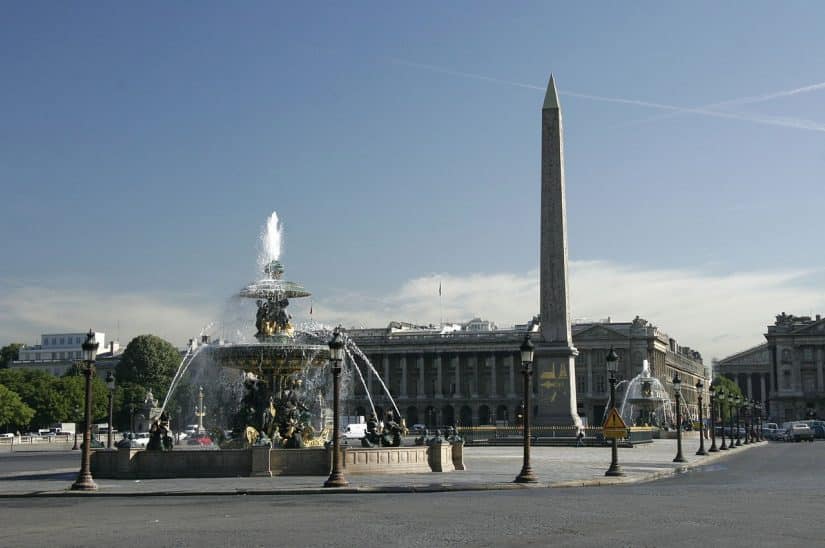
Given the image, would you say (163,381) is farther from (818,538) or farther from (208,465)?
(818,538)

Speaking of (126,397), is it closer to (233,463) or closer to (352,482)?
(233,463)

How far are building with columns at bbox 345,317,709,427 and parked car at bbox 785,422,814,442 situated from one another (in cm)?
6330

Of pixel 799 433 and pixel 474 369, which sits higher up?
pixel 474 369

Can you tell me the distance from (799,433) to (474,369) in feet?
246

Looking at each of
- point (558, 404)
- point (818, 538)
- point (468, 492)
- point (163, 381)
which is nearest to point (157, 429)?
point (468, 492)

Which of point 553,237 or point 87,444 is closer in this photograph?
point 87,444

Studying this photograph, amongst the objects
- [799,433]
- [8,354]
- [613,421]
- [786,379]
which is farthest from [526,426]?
[8,354]

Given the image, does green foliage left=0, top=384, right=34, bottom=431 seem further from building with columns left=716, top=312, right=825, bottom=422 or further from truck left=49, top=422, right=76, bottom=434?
building with columns left=716, top=312, right=825, bottom=422

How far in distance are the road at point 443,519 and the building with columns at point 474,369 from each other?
13456cm

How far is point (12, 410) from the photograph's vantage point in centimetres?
10044

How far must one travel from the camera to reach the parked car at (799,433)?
301 feet

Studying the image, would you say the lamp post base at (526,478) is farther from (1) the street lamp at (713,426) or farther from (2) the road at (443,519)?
(1) the street lamp at (713,426)

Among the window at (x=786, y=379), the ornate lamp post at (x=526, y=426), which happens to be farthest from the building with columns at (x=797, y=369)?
the ornate lamp post at (x=526, y=426)

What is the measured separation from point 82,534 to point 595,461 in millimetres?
29490
